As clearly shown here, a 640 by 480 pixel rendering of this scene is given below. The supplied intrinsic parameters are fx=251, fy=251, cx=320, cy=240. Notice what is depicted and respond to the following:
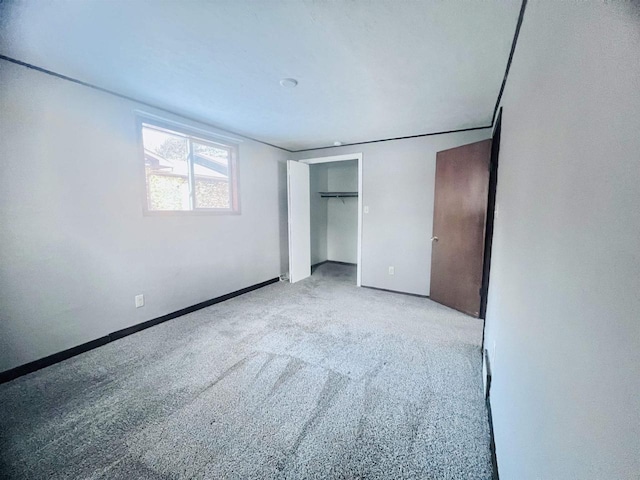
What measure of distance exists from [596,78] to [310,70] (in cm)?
182

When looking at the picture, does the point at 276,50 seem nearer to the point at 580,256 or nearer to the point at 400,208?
the point at 580,256

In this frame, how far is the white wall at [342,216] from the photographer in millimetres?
5477

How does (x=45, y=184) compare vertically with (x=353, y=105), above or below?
below

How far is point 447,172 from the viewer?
3.12 m

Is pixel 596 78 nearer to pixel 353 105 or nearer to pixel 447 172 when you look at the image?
pixel 353 105

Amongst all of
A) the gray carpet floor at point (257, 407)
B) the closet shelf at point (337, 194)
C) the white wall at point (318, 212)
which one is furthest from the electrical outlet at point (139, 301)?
the closet shelf at point (337, 194)

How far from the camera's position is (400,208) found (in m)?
3.68

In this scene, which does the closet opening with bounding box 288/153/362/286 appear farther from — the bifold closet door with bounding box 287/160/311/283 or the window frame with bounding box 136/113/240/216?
the window frame with bounding box 136/113/240/216

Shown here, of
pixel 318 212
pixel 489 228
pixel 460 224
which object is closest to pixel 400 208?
pixel 460 224

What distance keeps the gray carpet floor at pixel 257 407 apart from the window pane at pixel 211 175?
5.09 feet

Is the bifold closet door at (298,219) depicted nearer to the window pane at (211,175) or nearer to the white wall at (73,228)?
the window pane at (211,175)

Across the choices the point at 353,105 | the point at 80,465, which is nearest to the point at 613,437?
the point at 80,465

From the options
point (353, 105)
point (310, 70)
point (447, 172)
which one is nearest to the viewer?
point (310, 70)

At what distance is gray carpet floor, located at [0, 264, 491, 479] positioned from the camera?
1229 mm
